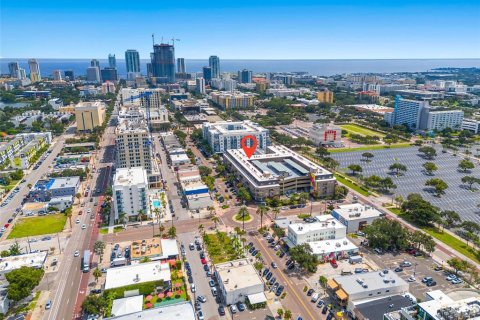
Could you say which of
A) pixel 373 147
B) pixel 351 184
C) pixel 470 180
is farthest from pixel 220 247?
pixel 373 147

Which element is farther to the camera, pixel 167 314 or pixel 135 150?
pixel 135 150

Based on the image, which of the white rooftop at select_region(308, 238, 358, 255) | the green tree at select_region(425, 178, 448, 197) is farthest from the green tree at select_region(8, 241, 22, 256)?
the green tree at select_region(425, 178, 448, 197)

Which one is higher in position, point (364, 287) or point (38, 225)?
point (364, 287)

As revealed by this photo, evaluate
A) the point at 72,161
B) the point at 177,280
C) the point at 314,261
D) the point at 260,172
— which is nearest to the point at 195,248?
the point at 177,280

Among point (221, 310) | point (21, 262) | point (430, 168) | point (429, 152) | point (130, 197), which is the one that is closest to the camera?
point (221, 310)

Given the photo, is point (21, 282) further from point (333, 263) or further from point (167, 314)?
point (333, 263)

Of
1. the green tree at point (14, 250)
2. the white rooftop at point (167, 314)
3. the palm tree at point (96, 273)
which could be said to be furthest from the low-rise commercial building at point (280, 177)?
the green tree at point (14, 250)
